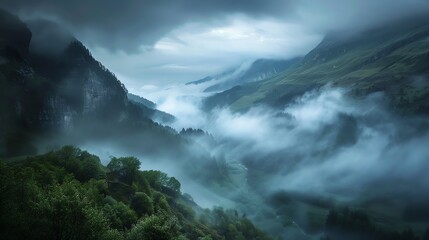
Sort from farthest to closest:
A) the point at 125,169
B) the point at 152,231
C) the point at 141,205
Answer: the point at 125,169
the point at 141,205
the point at 152,231

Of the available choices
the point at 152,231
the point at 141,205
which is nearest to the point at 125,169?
the point at 141,205

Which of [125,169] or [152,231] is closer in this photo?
[152,231]

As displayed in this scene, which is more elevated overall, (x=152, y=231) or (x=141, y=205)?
(x=141, y=205)

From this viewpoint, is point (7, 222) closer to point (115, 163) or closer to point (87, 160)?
point (87, 160)

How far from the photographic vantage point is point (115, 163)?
194250 millimetres

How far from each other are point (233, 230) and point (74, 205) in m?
144

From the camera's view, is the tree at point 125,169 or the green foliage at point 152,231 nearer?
the green foliage at point 152,231

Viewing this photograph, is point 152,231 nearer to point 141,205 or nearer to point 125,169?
point 141,205

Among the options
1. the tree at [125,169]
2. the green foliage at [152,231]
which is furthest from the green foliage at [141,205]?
the green foliage at [152,231]

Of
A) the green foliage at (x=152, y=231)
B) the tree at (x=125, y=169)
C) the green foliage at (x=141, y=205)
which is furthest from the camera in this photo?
the tree at (x=125, y=169)

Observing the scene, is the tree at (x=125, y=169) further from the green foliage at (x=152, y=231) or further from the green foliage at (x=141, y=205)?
the green foliage at (x=152, y=231)

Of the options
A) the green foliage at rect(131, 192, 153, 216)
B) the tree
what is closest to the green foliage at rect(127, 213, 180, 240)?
the green foliage at rect(131, 192, 153, 216)

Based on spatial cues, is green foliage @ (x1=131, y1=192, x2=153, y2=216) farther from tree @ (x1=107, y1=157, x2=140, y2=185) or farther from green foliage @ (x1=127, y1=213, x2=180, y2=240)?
green foliage @ (x1=127, y1=213, x2=180, y2=240)

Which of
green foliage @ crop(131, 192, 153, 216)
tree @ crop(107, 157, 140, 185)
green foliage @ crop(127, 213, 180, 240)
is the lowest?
green foliage @ crop(127, 213, 180, 240)
